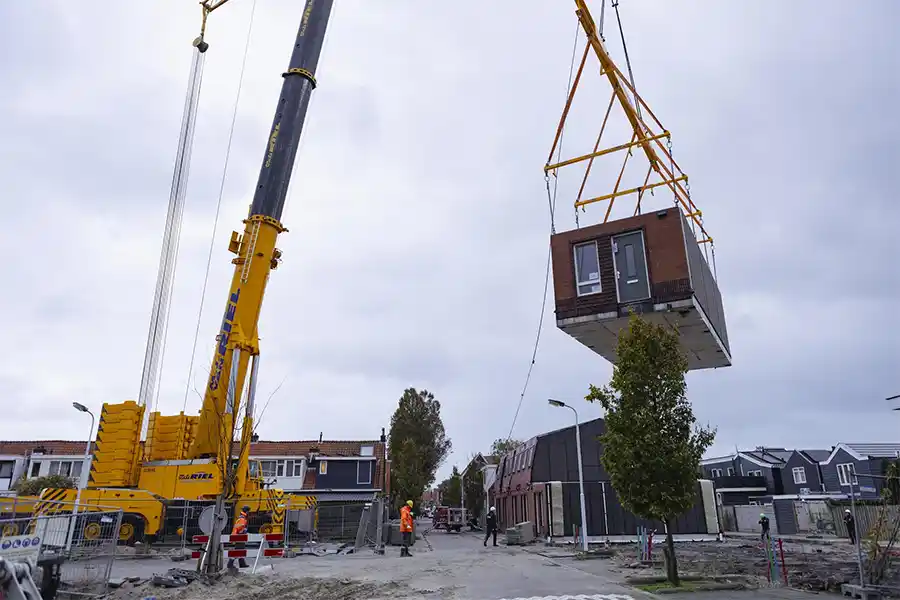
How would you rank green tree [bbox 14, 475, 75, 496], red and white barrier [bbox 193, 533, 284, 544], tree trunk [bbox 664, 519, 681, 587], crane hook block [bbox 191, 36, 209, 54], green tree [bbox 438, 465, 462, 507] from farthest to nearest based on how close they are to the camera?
green tree [bbox 438, 465, 462, 507] → green tree [bbox 14, 475, 75, 496] → crane hook block [bbox 191, 36, 209, 54] → red and white barrier [bbox 193, 533, 284, 544] → tree trunk [bbox 664, 519, 681, 587]

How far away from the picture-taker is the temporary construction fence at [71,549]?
11.4 meters

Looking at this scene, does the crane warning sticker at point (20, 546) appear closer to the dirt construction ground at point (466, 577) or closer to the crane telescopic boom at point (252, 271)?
the dirt construction ground at point (466, 577)

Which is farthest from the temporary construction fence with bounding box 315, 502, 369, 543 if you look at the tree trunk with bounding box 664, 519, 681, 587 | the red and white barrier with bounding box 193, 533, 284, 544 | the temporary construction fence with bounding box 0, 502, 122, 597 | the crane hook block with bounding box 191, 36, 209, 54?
the crane hook block with bounding box 191, 36, 209, 54

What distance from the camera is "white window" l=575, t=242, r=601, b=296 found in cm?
1692

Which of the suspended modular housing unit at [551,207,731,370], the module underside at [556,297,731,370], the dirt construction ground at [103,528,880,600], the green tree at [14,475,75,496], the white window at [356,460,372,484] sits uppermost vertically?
the suspended modular housing unit at [551,207,731,370]

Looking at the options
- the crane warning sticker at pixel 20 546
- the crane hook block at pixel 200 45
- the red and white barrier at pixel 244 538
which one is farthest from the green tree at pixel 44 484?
the crane warning sticker at pixel 20 546

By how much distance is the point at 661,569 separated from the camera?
1560 centimetres

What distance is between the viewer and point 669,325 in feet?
53.4

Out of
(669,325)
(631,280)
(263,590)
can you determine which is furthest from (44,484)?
(669,325)

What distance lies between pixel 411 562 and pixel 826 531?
33.9m

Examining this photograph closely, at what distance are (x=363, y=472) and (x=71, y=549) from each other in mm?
37055

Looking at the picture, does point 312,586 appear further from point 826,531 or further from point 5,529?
point 826,531

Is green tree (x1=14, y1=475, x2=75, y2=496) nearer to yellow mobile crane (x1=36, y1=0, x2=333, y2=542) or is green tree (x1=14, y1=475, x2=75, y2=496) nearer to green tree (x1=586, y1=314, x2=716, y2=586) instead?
yellow mobile crane (x1=36, y1=0, x2=333, y2=542)

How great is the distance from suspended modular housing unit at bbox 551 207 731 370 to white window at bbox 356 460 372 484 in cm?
3460
